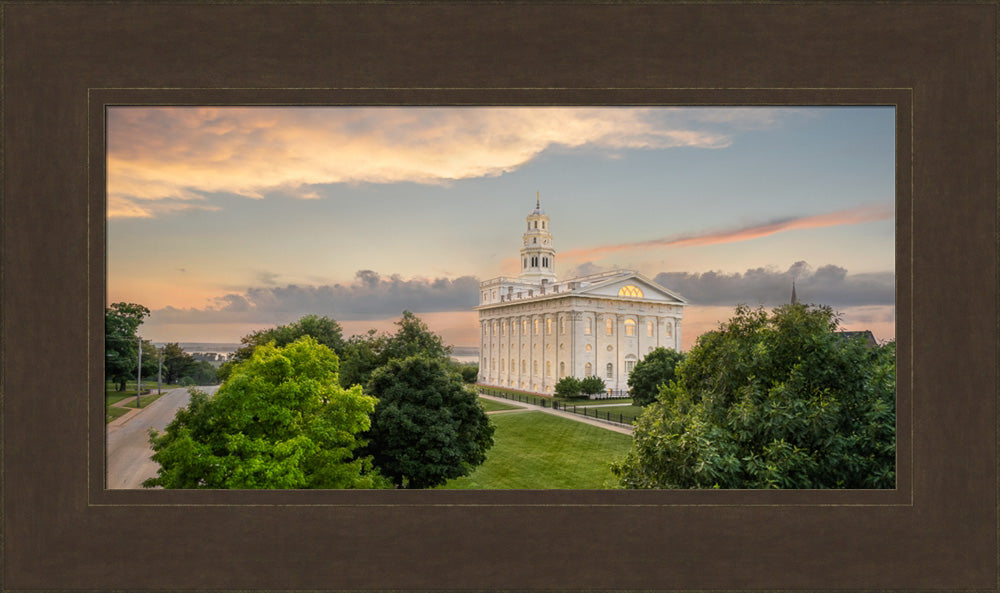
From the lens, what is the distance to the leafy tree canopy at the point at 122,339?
4711 millimetres

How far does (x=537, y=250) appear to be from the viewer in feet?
37.3

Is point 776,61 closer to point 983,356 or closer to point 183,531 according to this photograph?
point 983,356

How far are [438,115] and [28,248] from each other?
354cm

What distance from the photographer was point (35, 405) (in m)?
3.87

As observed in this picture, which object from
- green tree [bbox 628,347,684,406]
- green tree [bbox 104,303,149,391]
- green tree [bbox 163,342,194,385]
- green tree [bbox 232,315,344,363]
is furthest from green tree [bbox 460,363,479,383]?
green tree [bbox 104,303,149,391]

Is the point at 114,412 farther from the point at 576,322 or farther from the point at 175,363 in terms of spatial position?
the point at 576,322

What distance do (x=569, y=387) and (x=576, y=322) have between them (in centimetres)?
153

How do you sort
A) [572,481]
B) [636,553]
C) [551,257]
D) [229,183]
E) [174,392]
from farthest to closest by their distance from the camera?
[551,257] → [572,481] → [174,392] → [229,183] → [636,553]

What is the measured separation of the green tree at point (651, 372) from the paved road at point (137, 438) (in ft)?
30.0

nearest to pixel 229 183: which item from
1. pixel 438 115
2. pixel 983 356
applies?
pixel 438 115

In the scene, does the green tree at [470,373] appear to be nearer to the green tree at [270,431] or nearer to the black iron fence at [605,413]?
the black iron fence at [605,413]

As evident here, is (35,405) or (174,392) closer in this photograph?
(35,405)

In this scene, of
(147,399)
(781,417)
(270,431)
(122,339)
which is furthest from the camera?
(270,431)

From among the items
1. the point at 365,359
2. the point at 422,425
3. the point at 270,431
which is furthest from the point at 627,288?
the point at 270,431
